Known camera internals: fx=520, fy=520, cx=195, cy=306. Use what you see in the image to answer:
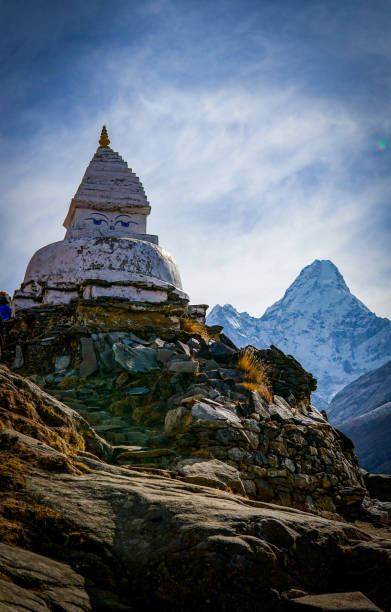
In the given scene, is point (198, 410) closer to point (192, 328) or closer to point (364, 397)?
point (192, 328)

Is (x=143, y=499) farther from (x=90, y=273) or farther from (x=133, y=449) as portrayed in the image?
(x=90, y=273)

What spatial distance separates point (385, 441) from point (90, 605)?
1405 inches

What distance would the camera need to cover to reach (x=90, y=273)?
14000 millimetres

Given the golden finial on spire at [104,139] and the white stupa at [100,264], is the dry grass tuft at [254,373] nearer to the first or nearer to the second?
the white stupa at [100,264]

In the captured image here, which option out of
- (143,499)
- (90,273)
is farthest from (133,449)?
(90,273)

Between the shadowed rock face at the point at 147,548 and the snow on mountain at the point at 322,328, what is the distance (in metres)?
106

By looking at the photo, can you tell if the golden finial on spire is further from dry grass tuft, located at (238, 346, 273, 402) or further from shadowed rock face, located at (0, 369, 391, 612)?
shadowed rock face, located at (0, 369, 391, 612)

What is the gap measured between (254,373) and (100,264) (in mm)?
7207

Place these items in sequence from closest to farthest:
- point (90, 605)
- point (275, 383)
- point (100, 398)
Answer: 1. point (90, 605)
2. point (100, 398)
3. point (275, 383)

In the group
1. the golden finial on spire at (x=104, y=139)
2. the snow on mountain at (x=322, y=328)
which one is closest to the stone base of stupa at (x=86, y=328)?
the golden finial on spire at (x=104, y=139)

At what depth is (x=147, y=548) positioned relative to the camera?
2467 mm

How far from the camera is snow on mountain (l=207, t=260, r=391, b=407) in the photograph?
112250mm

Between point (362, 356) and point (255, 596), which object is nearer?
point (255, 596)

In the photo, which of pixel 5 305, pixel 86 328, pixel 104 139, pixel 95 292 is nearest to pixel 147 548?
pixel 86 328
